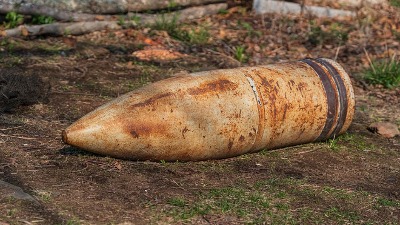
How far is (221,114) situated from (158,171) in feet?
1.79

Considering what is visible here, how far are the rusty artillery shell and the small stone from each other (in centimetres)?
62

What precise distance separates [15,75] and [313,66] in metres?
2.33

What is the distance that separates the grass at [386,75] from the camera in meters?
7.99

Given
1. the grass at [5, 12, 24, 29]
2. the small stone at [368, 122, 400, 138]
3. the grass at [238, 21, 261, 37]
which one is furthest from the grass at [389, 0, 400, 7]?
the grass at [5, 12, 24, 29]

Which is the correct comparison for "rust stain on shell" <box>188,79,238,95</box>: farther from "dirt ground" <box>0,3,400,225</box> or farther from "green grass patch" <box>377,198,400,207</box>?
"green grass patch" <box>377,198,400,207</box>

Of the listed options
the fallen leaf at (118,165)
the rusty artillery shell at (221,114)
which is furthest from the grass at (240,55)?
the fallen leaf at (118,165)

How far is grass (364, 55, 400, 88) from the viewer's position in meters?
7.99

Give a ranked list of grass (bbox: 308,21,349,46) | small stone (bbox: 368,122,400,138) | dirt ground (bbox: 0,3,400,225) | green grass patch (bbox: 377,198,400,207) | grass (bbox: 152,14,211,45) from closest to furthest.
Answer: dirt ground (bbox: 0,3,400,225), green grass patch (bbox: 377,198,400,207), small stone (bbox: 368,122,400,138), grass (bbox: 152,14,211,45), grass (bbox: 308,21,349,46)

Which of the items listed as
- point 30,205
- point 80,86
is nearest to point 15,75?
point 80,86

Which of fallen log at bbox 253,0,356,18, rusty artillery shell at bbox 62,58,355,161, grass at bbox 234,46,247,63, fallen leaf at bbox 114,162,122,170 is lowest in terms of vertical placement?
grass at bbox 234,46,247,63

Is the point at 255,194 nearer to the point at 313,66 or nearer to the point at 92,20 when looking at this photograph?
the point at 313,66

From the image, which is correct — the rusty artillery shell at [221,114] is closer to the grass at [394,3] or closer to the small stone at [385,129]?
the small stone at [385,129]

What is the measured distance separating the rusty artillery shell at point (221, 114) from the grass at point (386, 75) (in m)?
2.05

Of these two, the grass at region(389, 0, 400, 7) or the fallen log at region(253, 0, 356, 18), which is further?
the grass at region(389, 0, 400, 7)
